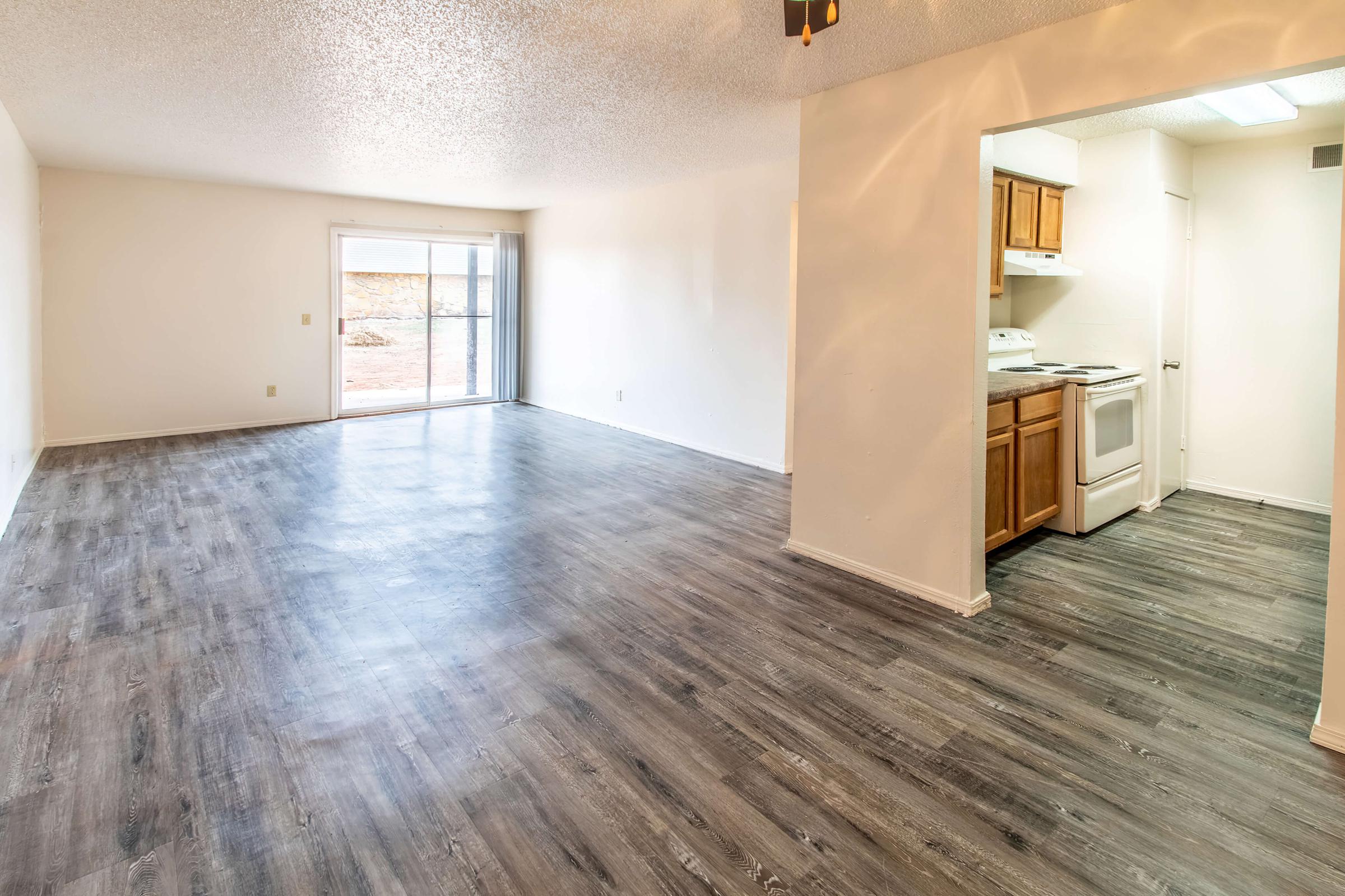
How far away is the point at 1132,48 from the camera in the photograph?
245 centimetres

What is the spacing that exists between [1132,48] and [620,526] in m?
3.17

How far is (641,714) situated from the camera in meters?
2.32

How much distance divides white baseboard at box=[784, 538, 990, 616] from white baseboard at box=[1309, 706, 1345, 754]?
A: 1111 mm

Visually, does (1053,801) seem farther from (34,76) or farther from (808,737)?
(34,76)

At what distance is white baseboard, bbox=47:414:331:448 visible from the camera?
641 centimetres

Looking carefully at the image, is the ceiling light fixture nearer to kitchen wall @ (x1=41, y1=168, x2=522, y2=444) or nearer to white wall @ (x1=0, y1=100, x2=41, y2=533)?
white wall @ (x1=0, y1=100, x2=41, y2=533)

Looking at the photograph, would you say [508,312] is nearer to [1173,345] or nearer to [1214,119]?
[1173,345]

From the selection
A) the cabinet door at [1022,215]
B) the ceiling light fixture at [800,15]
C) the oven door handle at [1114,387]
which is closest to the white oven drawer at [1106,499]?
the oven door handle at [1114,387]

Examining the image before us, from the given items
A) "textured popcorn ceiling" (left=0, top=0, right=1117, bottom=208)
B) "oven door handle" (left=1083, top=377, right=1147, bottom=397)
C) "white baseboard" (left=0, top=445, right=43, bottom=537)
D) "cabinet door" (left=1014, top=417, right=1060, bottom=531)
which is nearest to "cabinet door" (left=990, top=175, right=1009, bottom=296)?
"oven door handle" (left=1083, top=377, right=1147, bottom=397)

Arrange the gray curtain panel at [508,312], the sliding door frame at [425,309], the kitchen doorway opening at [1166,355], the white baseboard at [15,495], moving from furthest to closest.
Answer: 1. the gray curtain panel at [508,312]
2. the sliding door frame at [425,309]
3. the white baseboard at [15,495]
4. the kitchen doorway opening at [1166,355]

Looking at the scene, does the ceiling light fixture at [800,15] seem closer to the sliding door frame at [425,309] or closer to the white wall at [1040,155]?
the white wall at [1040,155]

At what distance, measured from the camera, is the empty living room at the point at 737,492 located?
6.04ft

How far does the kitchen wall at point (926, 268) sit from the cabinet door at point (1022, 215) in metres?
1.47

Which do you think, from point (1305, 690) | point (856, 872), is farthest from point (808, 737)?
point (1305, 690)
